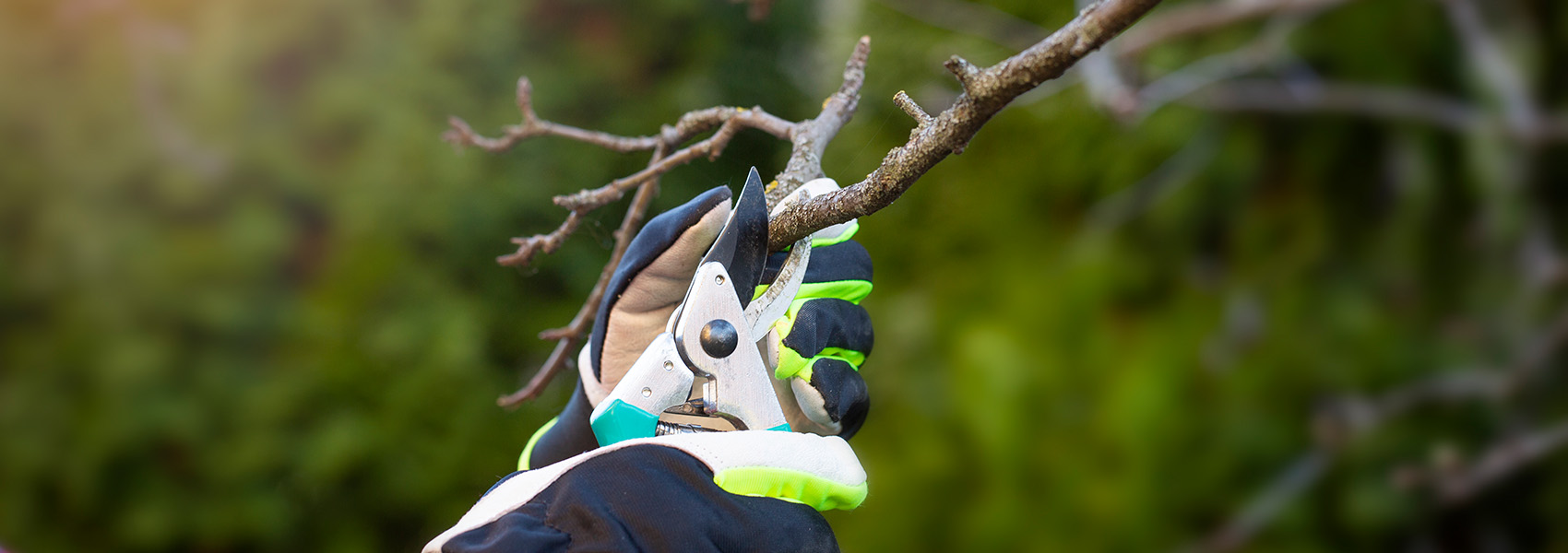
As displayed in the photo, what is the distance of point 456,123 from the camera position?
708 mm

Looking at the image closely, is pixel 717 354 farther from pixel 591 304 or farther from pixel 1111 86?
pixel 1111 86

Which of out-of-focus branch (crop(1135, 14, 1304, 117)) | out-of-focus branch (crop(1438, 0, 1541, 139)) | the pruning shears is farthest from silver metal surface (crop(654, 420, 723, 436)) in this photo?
out-of-focus branch (crop(1438, 0, 1541, 139))

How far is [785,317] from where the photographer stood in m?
0.46

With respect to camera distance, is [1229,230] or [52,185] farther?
[52,185]

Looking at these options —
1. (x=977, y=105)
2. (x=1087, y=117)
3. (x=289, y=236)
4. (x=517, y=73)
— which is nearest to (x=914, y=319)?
(x=1087, y=117)

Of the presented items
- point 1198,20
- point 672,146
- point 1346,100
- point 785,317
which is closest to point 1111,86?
point 1198,20

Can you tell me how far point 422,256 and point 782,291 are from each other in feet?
7.05

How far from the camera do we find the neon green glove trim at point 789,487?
1.27 ft

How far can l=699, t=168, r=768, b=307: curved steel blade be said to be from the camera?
42 centimetres

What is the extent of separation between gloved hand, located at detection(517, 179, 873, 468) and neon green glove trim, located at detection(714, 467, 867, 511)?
0.05 m

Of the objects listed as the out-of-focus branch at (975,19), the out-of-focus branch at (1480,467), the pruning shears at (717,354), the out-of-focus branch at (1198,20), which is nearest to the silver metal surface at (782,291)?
the pruning shears at (717,354)

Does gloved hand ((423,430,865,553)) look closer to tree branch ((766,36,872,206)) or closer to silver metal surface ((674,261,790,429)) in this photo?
silver metal surface ((674,261,790,429))

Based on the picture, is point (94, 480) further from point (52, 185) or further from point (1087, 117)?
point (1087, 117)

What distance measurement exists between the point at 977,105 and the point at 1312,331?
1.53 metres
